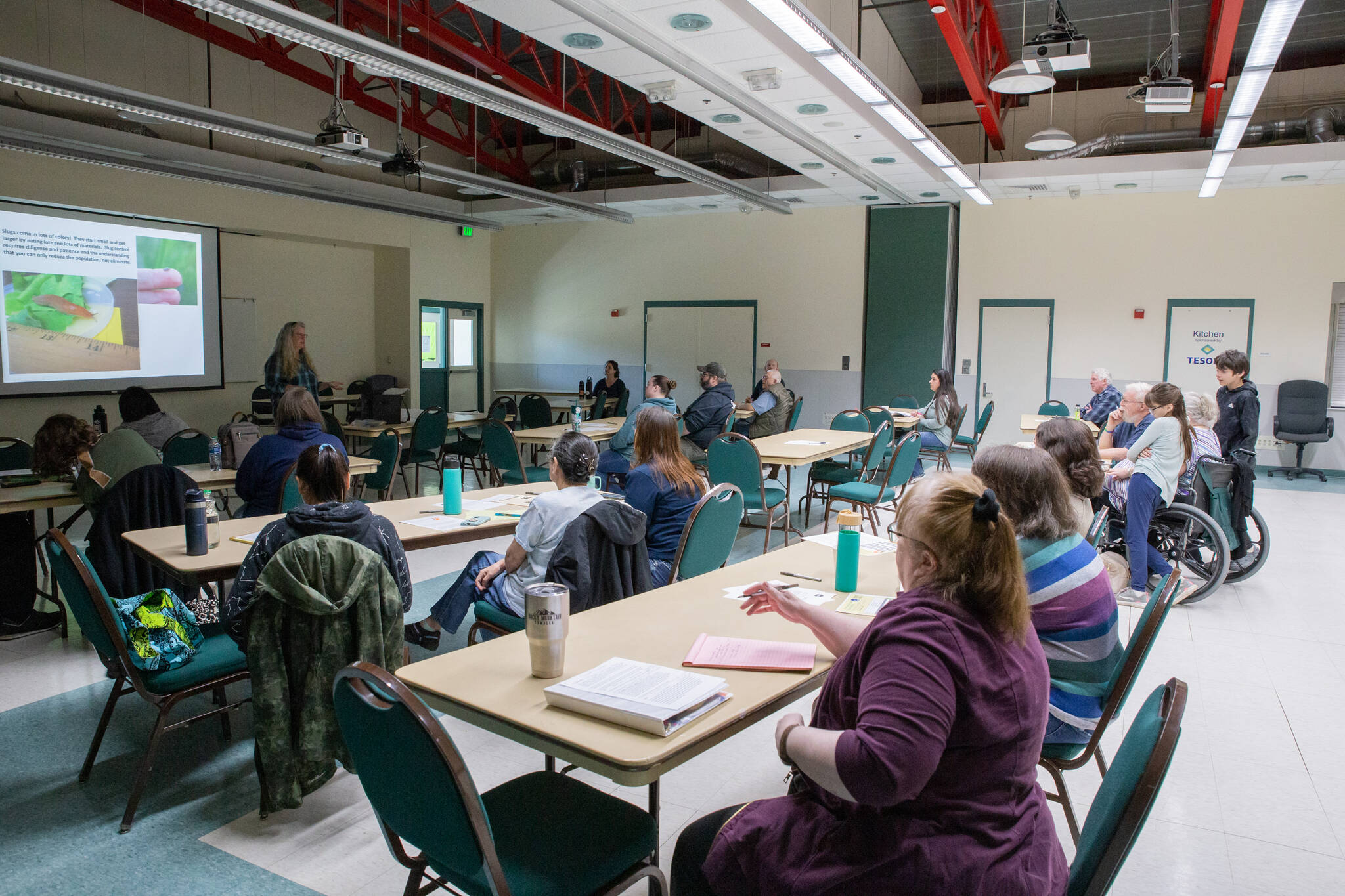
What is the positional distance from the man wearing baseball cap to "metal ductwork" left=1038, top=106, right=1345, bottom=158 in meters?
4.30

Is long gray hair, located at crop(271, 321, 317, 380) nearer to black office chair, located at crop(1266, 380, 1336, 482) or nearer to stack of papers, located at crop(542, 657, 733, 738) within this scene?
stack of papers, located at crop(542, 657, 733, 738)

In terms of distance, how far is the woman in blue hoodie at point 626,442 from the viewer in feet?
19.1

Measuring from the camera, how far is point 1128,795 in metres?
1.30

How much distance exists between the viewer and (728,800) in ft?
9.07

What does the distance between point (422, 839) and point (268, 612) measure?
1.16 m

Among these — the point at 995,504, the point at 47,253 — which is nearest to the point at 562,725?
the point at 995,504

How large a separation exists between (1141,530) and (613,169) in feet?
31.2

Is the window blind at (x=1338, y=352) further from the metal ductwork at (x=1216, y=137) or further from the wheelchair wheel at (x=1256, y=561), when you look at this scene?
the wheelchair wheel at (x=1256, y=561)

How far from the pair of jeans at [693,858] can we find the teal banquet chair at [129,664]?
66.3 inches

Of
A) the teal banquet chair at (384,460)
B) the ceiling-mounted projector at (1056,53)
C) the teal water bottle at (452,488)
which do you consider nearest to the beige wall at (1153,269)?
the ceiling-mounted projector at (1056,53)

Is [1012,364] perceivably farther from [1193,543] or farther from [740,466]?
[740,466]

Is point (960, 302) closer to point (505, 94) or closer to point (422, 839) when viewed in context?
point (505, 94)

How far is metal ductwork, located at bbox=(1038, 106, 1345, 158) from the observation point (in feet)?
28.9

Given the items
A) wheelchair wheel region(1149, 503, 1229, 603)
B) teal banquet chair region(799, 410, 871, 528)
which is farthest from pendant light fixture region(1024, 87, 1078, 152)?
wheelchair wheel region(1149, 503, 1229, 603)
